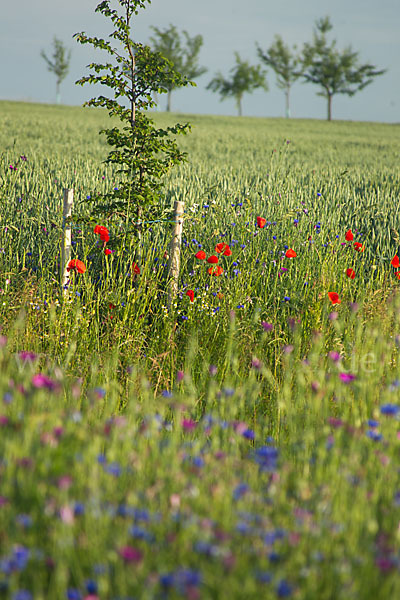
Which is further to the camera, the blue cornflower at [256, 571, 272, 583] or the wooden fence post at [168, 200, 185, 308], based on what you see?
the wooden fence post at [168, 200, 185, 308]

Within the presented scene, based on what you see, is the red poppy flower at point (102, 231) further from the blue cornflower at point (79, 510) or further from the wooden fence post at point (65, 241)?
the blue cornflower at point (79, 510)

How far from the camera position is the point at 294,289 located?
475 cm

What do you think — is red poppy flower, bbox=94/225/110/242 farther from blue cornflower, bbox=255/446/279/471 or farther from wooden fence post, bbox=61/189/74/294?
blue cornflower, bbox=255/446/279/471

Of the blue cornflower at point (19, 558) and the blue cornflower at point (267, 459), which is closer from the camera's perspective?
the blue cornflower at point (19, 558)

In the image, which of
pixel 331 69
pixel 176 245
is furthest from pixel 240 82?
pixel 176 245

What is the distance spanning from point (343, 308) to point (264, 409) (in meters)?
1.35

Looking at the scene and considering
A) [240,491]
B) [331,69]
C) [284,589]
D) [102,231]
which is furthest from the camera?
[331,69]

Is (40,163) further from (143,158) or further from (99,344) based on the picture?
(99,344)

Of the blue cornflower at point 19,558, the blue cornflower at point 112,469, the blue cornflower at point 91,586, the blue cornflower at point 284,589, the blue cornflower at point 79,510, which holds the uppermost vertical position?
the blue cornflower at point 112,469

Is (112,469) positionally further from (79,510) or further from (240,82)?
(240,82)

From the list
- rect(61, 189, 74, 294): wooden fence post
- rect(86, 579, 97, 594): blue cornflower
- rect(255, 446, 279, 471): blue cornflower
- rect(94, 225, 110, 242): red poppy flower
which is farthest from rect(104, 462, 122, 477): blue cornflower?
rect(61, 189, 74, 294): wooden fence post

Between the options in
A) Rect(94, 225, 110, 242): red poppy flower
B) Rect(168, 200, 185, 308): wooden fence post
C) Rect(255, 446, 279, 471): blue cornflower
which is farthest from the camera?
Rect(168, 200, 185, 308): wooden fence post

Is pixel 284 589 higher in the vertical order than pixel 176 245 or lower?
lower

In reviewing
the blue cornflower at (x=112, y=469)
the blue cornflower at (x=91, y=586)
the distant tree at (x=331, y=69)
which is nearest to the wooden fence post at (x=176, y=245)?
the blue cornflower at (x=112, y=469)
